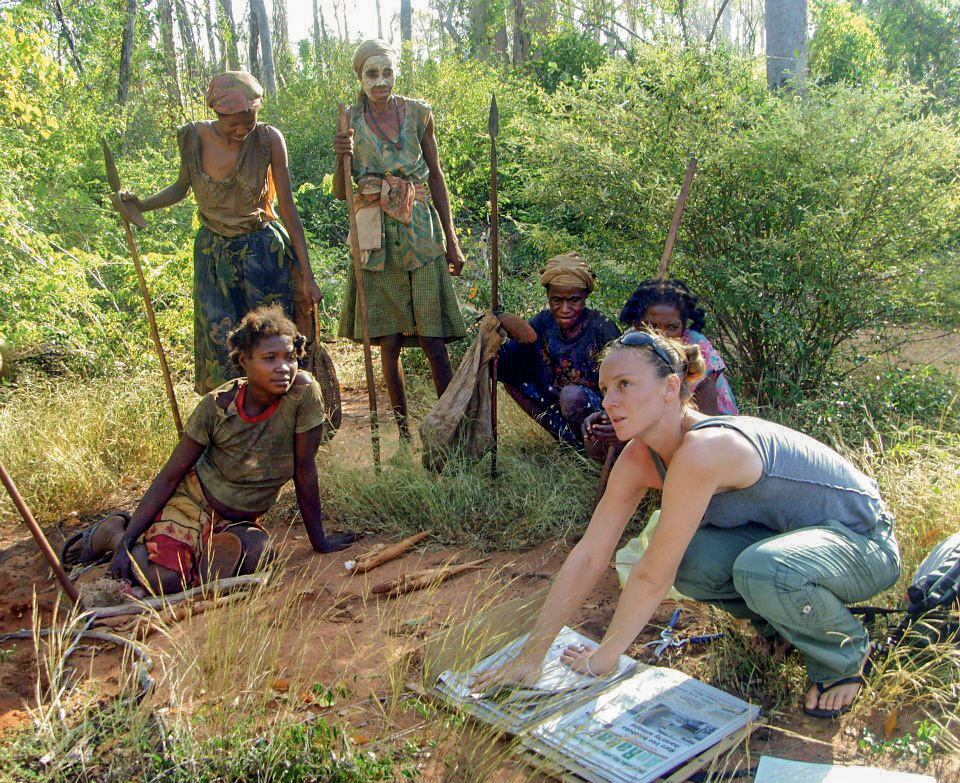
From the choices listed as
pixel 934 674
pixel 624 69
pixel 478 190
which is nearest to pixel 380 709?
pixel 934 674

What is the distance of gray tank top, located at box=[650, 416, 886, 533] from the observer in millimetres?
2598

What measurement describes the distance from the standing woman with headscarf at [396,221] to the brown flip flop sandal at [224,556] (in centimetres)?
131

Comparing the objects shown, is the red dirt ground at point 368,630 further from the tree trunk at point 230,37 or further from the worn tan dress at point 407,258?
the tree trunk at point 230,37

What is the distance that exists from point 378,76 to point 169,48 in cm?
1334

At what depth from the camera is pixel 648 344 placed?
2504 mm

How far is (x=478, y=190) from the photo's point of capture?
9.10m

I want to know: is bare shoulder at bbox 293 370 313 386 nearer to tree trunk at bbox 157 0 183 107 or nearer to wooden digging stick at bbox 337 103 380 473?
wooden digging stick at bbox 337 103 380 473

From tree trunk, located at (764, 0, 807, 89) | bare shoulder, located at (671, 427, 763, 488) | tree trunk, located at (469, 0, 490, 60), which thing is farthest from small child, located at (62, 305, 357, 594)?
tree trunk, located at (469, 0, 490, 60)

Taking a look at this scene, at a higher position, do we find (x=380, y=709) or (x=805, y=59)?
(x=805, y=59)

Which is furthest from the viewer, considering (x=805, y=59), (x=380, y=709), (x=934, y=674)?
(x=805, y=59)

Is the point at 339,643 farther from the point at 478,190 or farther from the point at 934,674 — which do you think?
the point at 478,190

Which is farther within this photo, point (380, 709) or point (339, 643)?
point (339, 643)

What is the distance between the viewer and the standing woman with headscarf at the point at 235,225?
4.26 meters

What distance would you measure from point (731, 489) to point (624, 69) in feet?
11.2
